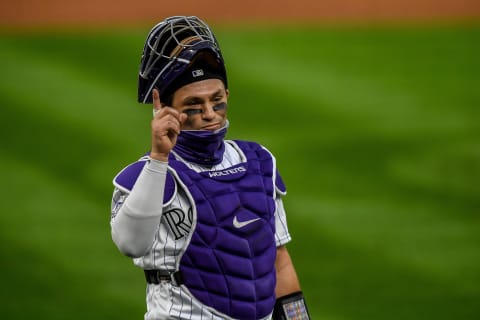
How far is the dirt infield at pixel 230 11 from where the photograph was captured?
41.6ft

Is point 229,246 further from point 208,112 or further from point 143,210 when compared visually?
point 208,112

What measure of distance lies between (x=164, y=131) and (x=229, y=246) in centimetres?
51

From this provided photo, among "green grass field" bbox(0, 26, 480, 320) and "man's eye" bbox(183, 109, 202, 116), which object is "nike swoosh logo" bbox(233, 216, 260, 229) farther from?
"green grass field" bbox(0, 26, 480, 320)

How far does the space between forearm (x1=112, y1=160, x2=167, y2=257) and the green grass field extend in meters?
3.57

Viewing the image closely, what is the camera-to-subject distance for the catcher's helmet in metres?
3.63

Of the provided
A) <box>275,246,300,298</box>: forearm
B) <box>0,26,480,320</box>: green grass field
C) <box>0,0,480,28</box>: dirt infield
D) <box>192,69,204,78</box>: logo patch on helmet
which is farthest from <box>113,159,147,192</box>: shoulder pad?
<box>0,0,480,28</box>: dirt infield

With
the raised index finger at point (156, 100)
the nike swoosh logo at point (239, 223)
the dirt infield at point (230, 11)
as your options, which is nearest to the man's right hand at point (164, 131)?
the raised index finger at point (156, 100)

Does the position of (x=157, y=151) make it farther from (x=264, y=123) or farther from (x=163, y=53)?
(x=264, y=123)

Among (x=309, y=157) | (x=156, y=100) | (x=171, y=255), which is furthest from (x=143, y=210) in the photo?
(x=309, y=157)

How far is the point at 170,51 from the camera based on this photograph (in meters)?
3.66

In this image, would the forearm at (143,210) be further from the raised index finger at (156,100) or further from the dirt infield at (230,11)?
the dirt infield at (230,11)

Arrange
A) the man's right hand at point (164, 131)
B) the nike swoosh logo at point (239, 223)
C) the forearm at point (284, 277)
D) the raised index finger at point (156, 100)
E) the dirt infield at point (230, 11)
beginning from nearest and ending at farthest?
the man's right hand at point (164, 131)
the raised index finger at point (156, 100)
the nike swoosh logo at point (239, 223)
the forearm at point (284, 277)
the dirt infield at point (230, 11)

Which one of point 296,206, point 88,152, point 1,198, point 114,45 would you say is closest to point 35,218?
point 1,198

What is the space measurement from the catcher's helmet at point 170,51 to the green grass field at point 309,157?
3.48 m
